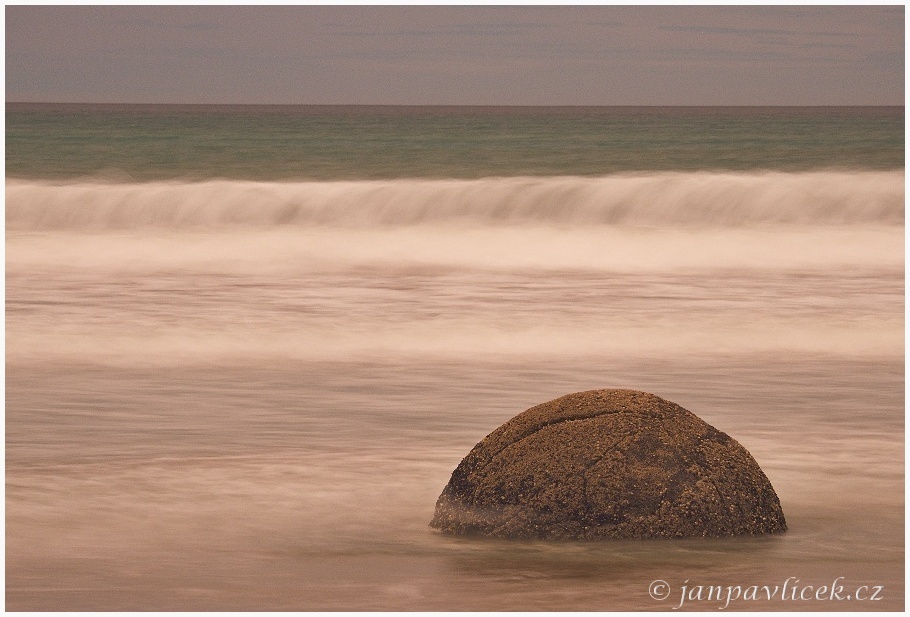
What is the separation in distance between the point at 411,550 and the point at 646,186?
733 inches

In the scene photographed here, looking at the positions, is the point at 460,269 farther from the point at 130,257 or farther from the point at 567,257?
the point at 130,257

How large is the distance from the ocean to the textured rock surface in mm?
96

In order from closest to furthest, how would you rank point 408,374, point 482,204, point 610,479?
point 610,479, point 408,374, point 482,204

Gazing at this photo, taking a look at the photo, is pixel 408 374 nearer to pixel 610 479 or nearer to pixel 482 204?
pixel 610 479

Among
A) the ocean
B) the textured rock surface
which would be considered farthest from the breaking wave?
the textured rock surface

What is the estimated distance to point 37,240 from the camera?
18078 millimetres

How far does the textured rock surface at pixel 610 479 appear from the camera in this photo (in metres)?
5.07

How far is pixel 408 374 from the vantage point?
899 centimetres

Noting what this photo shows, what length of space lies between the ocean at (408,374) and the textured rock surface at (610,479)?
0.32 feet

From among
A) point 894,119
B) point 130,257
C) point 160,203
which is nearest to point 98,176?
point 160,203

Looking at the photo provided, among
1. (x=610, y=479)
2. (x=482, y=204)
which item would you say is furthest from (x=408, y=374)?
(x=482, y=204)

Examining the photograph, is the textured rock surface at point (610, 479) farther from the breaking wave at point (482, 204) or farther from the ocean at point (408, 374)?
the breaking wave at point (482, 204)

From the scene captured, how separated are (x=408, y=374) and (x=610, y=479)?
4025 mm

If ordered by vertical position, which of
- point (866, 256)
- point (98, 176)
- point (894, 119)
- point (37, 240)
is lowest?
point (866, 256)
